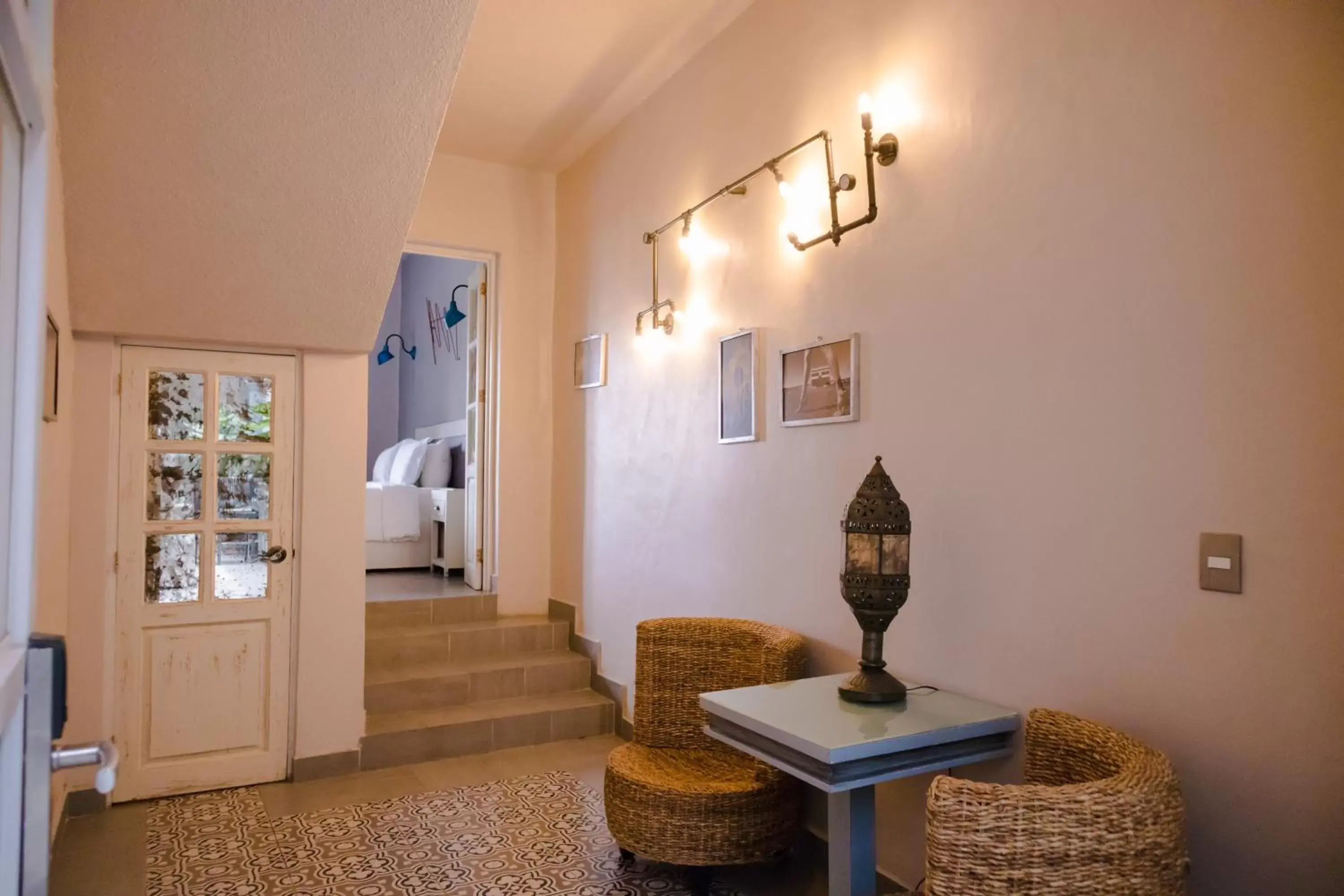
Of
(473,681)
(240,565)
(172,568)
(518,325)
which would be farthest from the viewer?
(518,325)

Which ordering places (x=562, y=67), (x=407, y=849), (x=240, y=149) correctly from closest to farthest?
(x=240, y=149) → (x=407, y=849) → (x=562, y=67)

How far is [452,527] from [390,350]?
4474mm

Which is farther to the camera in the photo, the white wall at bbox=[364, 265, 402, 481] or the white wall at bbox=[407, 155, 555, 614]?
the white wall at bbox=[364, 265, 402, 481]

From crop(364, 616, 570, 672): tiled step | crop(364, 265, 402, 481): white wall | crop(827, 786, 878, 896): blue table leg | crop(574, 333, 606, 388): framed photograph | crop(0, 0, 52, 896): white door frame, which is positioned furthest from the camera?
crop(364, 265, 402, 481): white wall

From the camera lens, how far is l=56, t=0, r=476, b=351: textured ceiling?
233cm

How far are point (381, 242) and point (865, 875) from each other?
2489 millimetres

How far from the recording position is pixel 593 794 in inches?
143

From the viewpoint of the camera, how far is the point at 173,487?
3.66 metres

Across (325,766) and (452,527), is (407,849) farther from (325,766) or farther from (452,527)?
(452,527)

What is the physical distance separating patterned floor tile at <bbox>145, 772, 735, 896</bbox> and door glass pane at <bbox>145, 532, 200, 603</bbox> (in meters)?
0.79

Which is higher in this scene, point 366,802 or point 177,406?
point 177,406

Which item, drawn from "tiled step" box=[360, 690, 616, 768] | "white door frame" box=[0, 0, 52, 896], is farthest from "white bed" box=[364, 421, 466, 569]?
"white door frame" box=[0, 0, 52, 896]

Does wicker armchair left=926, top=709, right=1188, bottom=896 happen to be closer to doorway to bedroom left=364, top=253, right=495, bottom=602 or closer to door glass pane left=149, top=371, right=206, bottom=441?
doorway to bedroom left=364, top=253, right=495, bottom=602

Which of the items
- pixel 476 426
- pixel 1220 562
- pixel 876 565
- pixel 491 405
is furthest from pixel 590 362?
pixel 1220 562
